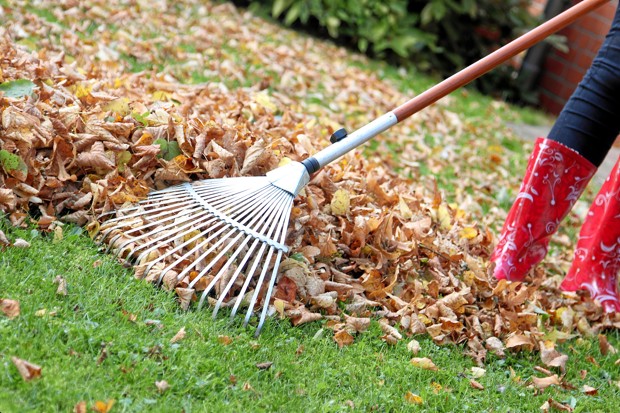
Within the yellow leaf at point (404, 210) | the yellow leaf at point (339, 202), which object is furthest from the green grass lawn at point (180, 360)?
the yellow leaf at point (404, 210)

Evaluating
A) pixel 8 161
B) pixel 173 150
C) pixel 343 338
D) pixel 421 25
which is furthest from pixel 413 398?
pixel 421 25

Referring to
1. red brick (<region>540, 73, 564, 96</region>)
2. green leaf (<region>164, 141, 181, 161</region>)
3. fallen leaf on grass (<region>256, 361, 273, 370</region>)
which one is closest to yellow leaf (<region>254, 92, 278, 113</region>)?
green leaf (<region>164, 141, 181, 161</region>)

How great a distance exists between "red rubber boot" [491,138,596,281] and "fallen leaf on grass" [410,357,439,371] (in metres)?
0.71

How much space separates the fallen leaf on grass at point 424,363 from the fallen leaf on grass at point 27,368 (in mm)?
Answer: 1167

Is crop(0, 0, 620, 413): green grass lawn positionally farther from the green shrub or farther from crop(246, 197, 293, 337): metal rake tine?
the green shrub

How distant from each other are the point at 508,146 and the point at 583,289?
7.78ft

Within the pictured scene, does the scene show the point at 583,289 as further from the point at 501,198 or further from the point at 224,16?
the point at 224,16

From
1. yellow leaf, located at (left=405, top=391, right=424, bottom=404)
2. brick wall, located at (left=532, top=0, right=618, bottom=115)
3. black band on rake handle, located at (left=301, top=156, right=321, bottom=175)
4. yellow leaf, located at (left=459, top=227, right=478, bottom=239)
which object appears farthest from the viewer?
brick wall, located at (left=532, top=0, right=618, bottom=115)

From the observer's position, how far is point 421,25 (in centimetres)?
671

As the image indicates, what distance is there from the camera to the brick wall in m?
6.63

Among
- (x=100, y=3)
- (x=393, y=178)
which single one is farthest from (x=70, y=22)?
(x=393, y=178)

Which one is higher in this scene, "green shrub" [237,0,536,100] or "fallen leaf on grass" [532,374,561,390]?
"green shrub" [237,0,536,100]

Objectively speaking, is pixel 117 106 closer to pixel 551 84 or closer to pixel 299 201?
pixel 299 201

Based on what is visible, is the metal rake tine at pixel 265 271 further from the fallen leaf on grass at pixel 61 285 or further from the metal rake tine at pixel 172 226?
the fallen leaf on grass at pixel 61 285
